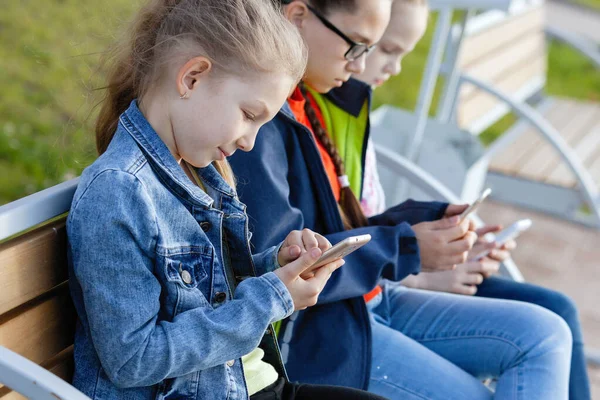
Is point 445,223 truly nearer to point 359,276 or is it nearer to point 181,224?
point 359,276

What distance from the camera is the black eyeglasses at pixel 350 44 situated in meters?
1.70

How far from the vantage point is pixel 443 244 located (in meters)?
1.81

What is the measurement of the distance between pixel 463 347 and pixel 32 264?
110 centimetres

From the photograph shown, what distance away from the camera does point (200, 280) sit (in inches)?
50.5

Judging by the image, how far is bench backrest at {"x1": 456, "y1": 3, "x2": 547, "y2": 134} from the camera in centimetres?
385

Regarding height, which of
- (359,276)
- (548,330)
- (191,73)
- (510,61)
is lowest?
(510,61)

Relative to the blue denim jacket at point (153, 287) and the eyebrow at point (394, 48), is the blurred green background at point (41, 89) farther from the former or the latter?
the blue denim jacket at point (153, 287)

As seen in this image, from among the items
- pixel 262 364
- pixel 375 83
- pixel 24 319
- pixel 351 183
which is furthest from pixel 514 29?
Answer: pixel 24 319

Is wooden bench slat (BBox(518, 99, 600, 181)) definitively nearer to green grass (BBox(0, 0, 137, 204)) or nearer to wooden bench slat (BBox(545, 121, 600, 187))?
wooden bench slat (BBox(545, 121, 600, 187))

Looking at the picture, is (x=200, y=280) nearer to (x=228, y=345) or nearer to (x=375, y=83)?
(x=228, y=345)

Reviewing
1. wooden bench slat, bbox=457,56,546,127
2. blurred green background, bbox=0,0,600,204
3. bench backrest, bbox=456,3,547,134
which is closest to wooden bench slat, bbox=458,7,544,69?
bench backrest, bbox=456,3,547,134

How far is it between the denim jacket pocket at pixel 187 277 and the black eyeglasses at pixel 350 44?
663 mm

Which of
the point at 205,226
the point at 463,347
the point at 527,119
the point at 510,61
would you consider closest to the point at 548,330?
the point at 463,347

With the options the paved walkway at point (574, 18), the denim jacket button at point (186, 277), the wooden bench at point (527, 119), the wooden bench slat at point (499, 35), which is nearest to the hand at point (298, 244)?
the denim jacket button at point (186, 277)
